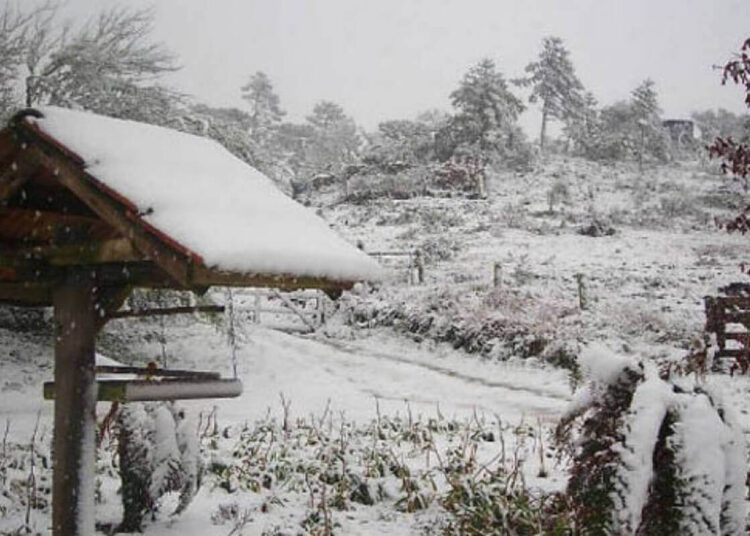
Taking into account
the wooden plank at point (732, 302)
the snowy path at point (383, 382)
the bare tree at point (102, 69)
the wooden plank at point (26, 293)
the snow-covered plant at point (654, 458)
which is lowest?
the snowy path at point (383, 382)

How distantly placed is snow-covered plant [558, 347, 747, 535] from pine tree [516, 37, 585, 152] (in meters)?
49.6

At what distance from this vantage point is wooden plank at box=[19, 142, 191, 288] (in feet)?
10.4

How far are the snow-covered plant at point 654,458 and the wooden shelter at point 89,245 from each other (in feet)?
5.05

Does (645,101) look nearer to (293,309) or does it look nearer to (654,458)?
(293,309)

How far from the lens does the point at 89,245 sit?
12.2 feet

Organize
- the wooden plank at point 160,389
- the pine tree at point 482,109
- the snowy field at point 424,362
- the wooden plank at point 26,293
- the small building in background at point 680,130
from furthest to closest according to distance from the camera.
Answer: the small building in background at point 680,130 < the pine tree at point 482,109 < the snowy field at point 424,362 < the wooden plank at point 26,293 < the wooden plank at point 160,389

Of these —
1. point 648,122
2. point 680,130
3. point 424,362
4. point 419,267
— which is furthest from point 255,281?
point 680,130

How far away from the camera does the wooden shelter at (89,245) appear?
3279 millimetres

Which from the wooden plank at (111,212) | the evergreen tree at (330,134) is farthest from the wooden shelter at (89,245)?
the evergreen tree at (330,134)

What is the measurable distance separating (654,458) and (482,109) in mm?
39104

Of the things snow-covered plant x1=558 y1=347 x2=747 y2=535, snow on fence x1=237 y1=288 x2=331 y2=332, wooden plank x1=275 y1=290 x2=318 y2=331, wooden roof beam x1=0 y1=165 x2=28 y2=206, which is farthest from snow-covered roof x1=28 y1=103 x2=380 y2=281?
wooden plank x1=275 y1=290 x2=318 y2=331

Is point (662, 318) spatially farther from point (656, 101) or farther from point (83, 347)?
point (656, 101)

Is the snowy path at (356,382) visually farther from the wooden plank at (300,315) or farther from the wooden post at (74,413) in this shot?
the wooden post at (74,413)

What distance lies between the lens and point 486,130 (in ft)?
134
